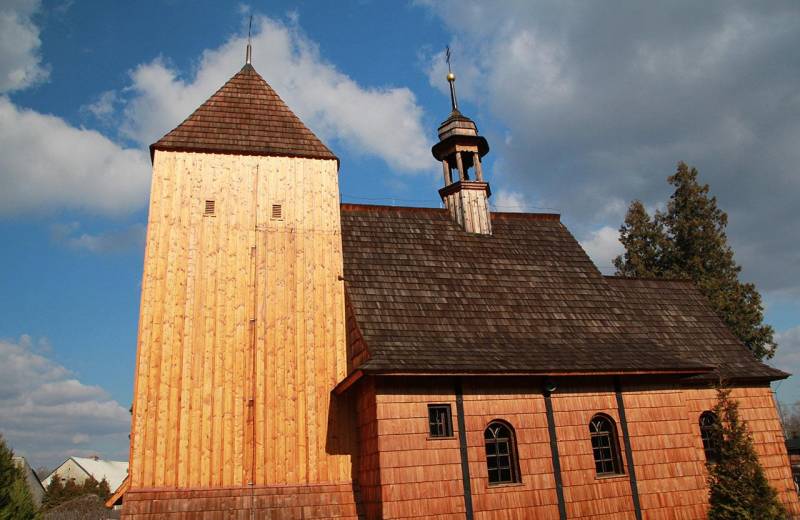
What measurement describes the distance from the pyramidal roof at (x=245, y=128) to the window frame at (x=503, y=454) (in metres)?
8.09

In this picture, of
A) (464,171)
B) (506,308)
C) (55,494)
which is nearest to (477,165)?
(464,171)

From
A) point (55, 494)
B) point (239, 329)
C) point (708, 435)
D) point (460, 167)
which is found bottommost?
point (55, 494)

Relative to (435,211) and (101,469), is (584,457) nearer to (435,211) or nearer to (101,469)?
(435,211)

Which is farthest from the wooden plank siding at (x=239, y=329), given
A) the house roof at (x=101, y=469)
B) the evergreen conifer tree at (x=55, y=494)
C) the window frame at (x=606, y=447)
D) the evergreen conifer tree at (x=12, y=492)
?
the house roof at (x=101, y=469)

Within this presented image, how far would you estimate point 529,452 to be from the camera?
481 inches

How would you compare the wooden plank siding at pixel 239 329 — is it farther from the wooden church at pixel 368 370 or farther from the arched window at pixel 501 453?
the arched window at pixel 501 453

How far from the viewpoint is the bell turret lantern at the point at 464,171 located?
1742 centimetres

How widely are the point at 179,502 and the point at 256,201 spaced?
274 inches

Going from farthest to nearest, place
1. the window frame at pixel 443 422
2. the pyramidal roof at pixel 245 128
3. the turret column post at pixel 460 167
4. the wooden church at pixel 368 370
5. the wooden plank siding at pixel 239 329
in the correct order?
the turret column post at pixel 460 167, the pyramidal roof at pixel 245 128, the wooden plank siding at pixel 239 329, the window frame at pixel 443 422, the wooden church at pixel 368 370

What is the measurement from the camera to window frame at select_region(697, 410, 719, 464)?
14445 mm

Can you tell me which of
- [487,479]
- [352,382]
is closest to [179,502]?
[352,382]

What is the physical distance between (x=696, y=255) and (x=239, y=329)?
23.6 meters

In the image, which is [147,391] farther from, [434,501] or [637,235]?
[637,235]

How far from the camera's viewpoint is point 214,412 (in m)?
12.3
